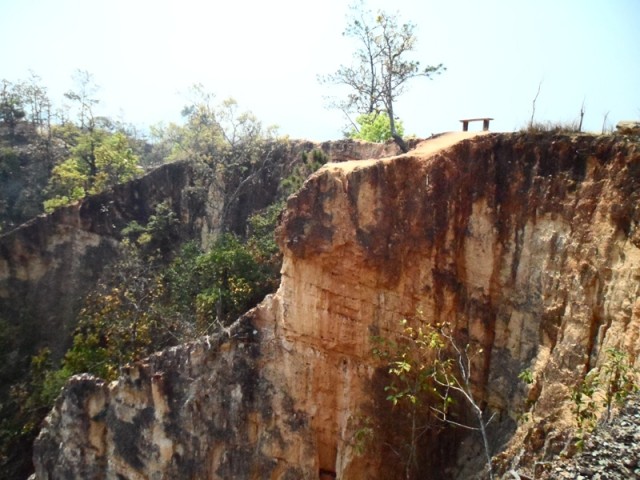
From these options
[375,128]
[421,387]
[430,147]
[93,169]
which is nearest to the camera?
[421,387]

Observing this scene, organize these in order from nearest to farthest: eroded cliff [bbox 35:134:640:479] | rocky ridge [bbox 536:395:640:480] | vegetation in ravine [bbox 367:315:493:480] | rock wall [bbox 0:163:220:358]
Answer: rocky ridge [bbox 536:395:640:480] < eroded cliff [bbox 35:134:640:479] < vegetation in ravine [bbox 367:315:493:480] < rock wall [bbox 0:163:220:358]

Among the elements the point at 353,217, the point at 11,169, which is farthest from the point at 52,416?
the point at 11,169

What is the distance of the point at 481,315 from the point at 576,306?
2258 mm

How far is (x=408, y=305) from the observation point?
12102mm

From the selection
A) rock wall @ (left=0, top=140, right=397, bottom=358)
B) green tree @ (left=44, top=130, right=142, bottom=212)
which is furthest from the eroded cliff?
green tree @ (left=44, top=130, right=142, bottom=212)

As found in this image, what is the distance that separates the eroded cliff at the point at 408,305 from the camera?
9.79 m

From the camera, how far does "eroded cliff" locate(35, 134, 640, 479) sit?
32.1 ft

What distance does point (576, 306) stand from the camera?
980 cm

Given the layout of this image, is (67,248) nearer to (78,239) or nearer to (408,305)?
(78,239)

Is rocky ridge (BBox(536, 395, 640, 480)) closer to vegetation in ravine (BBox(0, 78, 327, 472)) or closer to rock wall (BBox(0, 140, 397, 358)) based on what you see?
vegetation in ravine (BBox(0, 78, 327, 472))

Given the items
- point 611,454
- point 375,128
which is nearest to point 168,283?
point 375,128

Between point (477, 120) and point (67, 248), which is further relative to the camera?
point (67, 248)

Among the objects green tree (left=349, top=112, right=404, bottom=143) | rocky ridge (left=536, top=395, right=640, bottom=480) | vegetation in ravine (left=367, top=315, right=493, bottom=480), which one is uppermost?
green tree (left=349, top=112, right=404, bottom=143)

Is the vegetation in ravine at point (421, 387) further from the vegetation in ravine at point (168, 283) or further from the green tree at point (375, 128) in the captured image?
the green tree at point (375, 128)
